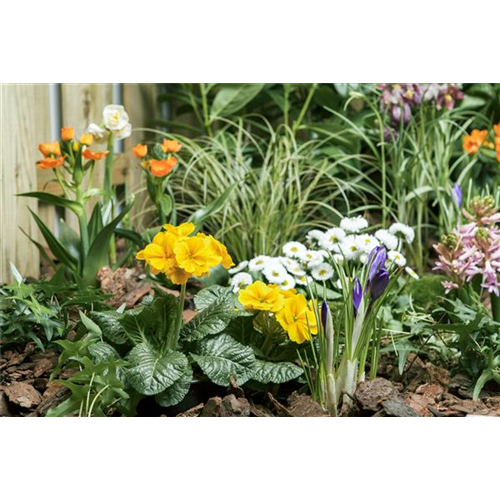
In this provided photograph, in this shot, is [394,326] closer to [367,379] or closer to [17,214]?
[367,379]

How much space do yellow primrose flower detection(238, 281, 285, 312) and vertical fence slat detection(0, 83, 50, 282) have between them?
1.06 metres

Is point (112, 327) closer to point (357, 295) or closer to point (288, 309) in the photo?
point (288, 309)

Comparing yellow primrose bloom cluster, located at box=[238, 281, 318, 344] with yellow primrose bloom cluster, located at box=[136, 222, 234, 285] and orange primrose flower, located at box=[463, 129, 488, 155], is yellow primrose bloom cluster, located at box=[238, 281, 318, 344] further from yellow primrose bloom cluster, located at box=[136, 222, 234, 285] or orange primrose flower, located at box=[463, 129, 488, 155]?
orange primrose flower, located at box=[463, 129, 488, 155]

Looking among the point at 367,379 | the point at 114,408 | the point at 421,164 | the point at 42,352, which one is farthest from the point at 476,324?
the point at 421,164

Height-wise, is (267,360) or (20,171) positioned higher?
(20,171)

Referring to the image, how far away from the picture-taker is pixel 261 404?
1.80 meters

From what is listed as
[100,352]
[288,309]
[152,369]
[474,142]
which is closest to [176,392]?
[152,369]

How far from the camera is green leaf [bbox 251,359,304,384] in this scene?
1729 millimetres

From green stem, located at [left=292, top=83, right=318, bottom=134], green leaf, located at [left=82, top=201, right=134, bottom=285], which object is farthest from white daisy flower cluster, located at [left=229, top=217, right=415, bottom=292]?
green stem, located at [left=292, top=83, right=318, bottom=134]

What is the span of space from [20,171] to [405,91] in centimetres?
154

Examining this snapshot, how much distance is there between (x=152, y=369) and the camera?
5.42 feet

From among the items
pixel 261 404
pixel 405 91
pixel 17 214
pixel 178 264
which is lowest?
pixel 261 404

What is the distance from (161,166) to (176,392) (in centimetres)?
94

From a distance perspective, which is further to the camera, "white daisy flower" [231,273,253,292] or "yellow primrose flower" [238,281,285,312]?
"white daisy flower" [231,273,253,292]
